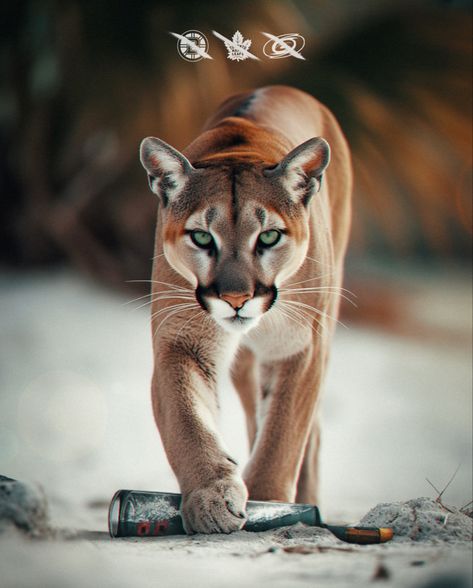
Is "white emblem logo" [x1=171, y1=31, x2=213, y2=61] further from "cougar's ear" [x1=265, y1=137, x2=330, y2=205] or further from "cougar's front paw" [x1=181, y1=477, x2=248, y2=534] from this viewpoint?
"cougar's front paw" [x1=181, y1=477, x2=248, y2=534]

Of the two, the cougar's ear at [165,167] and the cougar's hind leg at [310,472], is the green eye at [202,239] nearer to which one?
the cougar's ear at [165,167]

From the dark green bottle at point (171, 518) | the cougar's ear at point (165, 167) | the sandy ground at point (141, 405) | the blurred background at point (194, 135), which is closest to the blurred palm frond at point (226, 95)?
the blurred background at point (194, 135)

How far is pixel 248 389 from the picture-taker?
2.89 m

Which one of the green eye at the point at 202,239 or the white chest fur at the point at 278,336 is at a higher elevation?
the green eye at the point at 202,239

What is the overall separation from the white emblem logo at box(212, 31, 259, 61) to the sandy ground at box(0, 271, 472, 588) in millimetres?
880

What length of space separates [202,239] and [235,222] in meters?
0.10

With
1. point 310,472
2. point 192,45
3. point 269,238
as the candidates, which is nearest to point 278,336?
point 269,238

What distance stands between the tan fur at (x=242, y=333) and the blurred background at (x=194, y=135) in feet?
0.84

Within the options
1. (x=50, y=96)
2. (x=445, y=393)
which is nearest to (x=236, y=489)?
(x=445, y=393)

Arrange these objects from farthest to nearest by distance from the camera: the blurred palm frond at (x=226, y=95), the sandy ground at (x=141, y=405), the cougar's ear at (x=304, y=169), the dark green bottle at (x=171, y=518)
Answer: the blurred palm frond at (x=226, y=95)
the sandy ground at (x=141, y=405)
the cougar's ear at (x=304, y=169)
the dark green bottle at (x=171, y=518)

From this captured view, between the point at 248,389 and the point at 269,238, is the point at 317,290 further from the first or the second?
the point at 248,389

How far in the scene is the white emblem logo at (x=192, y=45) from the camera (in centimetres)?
286

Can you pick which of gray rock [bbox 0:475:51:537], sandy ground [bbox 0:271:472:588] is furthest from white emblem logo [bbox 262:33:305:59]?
gray rock [bbox 0:475:51:537]

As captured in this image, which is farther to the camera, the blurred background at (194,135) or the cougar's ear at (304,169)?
the blurred background at (194,135)
